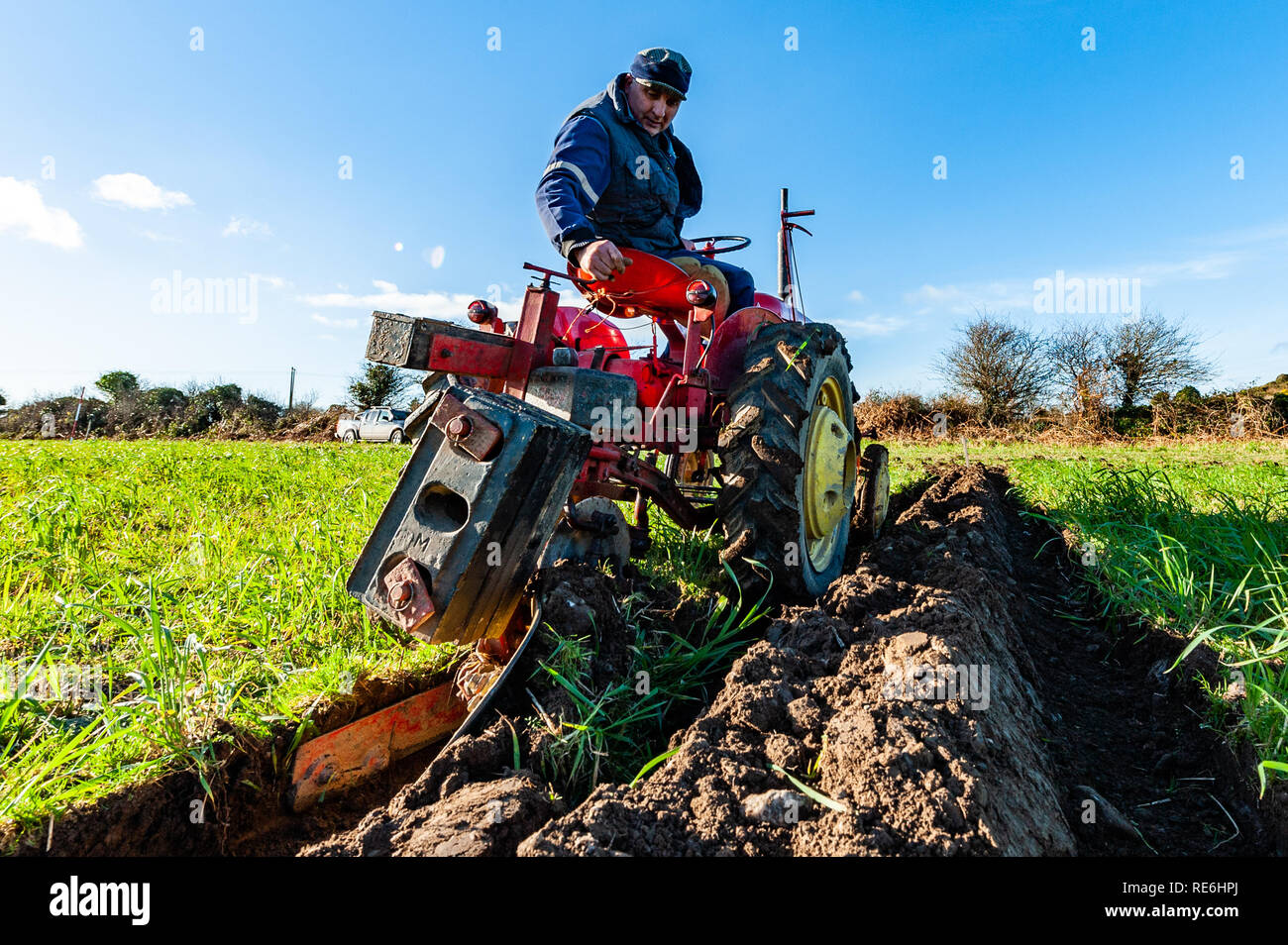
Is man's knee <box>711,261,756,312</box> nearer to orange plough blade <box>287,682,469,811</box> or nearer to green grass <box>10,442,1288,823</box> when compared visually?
green grass <box>10,442,1288,823</box>

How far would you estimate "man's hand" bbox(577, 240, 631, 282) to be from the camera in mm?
2465

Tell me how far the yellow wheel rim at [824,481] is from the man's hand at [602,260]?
1083 mm

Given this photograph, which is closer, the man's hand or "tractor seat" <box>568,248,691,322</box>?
the man's hand

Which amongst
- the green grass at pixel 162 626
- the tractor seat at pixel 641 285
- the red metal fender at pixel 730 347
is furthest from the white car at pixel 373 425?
the red metal fender at pixel 730 347

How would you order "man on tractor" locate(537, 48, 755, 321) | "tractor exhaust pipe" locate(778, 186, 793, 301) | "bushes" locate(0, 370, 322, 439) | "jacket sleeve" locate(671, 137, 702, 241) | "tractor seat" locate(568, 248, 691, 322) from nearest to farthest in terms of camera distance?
"man on tractor" locate(537, 48, 755, 321), "tractor seat" locate(568, 248, 691, 322), "jacket sleeve" locate(671, 137, 702, 241), "tractor exhaust pipe" locate(778, 186, 793, 301), "bushes" locate(0, 370, 322, 439)

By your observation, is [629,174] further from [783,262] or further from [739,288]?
[783,262]

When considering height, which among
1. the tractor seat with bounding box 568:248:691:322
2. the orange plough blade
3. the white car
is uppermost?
the white car

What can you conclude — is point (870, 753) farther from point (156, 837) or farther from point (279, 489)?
point (279, 489)

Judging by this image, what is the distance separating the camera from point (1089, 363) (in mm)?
24062

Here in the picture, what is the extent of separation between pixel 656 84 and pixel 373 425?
26.8 meters

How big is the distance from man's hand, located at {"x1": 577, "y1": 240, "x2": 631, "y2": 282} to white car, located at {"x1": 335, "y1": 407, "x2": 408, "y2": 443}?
26.3 m

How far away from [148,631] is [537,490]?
161 cm

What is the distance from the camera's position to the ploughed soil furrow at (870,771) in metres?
1.33

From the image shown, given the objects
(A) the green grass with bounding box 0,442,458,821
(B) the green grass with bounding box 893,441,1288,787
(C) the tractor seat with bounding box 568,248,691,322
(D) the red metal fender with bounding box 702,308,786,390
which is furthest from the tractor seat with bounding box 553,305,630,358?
(B) the green grass with bounding box 893,441,1288,787
